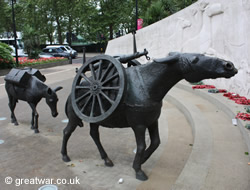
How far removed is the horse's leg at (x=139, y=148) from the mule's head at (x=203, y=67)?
0.92 metres

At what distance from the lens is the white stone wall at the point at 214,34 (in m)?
6.81

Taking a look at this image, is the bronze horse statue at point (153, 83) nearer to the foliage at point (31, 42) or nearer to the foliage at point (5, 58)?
the foliage at point (5, 58)

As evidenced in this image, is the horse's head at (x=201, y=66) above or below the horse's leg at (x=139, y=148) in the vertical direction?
above

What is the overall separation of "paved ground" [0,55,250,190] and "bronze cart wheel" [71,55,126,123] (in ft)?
3.49

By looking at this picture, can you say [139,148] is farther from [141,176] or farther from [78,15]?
[78,15]

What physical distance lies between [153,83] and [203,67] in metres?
0.64

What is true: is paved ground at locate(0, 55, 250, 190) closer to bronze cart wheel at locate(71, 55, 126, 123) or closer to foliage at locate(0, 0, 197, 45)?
bronze cart wheel at locate(71, 55, 126, 123)

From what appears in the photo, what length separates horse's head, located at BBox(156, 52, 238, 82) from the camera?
2.57 meters

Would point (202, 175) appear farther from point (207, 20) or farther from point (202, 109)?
point (207, 20)

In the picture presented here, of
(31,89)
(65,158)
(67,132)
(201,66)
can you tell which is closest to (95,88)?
(67,132)

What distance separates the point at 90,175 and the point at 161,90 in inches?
69.1

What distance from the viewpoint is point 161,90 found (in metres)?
3.02

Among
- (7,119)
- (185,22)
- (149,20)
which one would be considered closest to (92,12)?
(149,20)

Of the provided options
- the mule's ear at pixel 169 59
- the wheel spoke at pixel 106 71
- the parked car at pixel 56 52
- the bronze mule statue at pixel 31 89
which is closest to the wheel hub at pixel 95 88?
the wheel spoke at pixel 106 71
